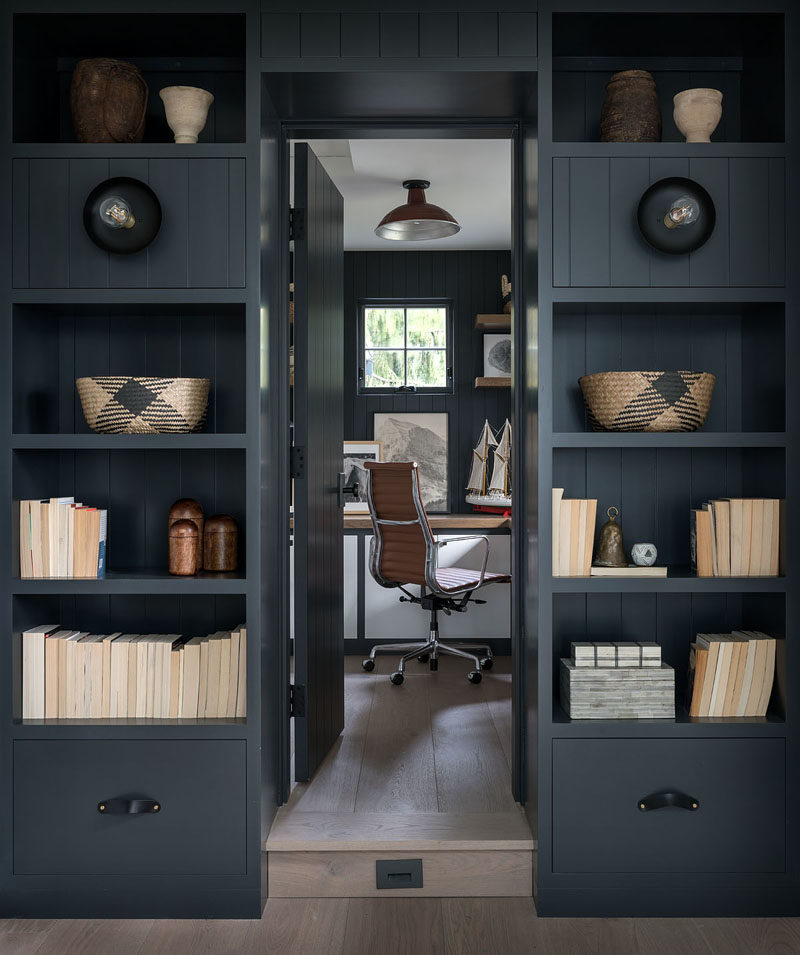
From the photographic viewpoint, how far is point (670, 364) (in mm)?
2428

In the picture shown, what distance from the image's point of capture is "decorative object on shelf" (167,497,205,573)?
2271 millimetres

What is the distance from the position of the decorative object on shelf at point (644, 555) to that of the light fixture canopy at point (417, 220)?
7.12 feet

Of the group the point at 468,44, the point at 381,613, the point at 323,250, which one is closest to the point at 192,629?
the point at 323,250

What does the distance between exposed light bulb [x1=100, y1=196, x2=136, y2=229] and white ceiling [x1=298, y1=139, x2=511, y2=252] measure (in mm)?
1613

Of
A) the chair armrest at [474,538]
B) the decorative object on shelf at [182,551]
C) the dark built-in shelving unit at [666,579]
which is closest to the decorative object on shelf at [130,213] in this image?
the decorative object on shelf at [182,551]

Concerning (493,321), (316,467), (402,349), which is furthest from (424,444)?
(316,467)

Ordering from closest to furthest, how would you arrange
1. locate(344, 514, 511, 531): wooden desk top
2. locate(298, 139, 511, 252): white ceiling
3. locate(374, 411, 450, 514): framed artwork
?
1. locate(298, 139, 511, 252): white ceiling
2. locate(344, 514, 511, 531): wooden desk top
3. locate(374, 411, 450, 514): framed artwork

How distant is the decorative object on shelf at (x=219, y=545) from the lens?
7.52 ft

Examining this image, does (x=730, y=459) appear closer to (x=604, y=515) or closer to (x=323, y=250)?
(x=604, y=515)

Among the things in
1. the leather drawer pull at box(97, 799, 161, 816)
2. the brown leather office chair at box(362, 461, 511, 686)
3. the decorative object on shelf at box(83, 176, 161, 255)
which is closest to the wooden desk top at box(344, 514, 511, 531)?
the brown leather office chair at box(362, 461, 511, 686)

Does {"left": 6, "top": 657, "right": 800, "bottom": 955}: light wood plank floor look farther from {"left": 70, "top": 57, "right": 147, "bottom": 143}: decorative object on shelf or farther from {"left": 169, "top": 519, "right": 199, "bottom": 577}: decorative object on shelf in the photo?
{"left": 70, "top": 57, "right": 147, "bottom": 143}: decorative object on shelf

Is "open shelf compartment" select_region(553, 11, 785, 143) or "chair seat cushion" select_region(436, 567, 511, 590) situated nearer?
"open shelf compartment" select_region(553, 11, 785, 143)

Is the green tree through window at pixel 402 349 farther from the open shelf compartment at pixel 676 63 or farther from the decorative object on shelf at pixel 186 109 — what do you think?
the decorative object on shelf at pixel 186 109

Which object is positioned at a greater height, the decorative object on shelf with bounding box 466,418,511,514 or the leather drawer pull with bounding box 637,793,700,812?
the decorative object on shelf with bounding box 466,418,511,514
